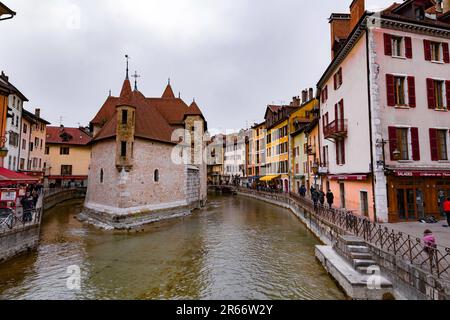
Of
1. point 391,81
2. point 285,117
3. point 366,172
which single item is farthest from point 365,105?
point 285,117

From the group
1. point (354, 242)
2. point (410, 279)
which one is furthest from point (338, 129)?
point (410, 279)

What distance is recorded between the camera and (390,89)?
1395 centimetres

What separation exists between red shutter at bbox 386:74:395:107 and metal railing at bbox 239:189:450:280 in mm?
6364

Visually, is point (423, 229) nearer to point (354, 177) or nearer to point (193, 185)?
point (354, 177)

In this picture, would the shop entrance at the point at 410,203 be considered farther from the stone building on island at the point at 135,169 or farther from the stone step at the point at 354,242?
the stone building on island at the point at 135,169

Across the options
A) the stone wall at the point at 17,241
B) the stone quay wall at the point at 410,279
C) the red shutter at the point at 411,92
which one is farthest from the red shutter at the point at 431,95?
the stone wall at the point at 17,241

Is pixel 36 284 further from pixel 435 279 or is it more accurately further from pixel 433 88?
pixel 433 88

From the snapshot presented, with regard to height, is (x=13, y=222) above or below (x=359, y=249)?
above

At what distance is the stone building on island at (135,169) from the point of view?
19.5m

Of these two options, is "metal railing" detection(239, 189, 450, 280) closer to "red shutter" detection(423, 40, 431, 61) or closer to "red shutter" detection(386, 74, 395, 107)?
"red shutter" detection(386, 74, 395, 107)

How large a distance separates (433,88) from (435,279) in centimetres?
1286

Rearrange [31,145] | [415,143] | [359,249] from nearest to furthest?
[359,249]
[415,143]
[31,145]

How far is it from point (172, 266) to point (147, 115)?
52.6ft

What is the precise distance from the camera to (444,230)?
11.0 meters
